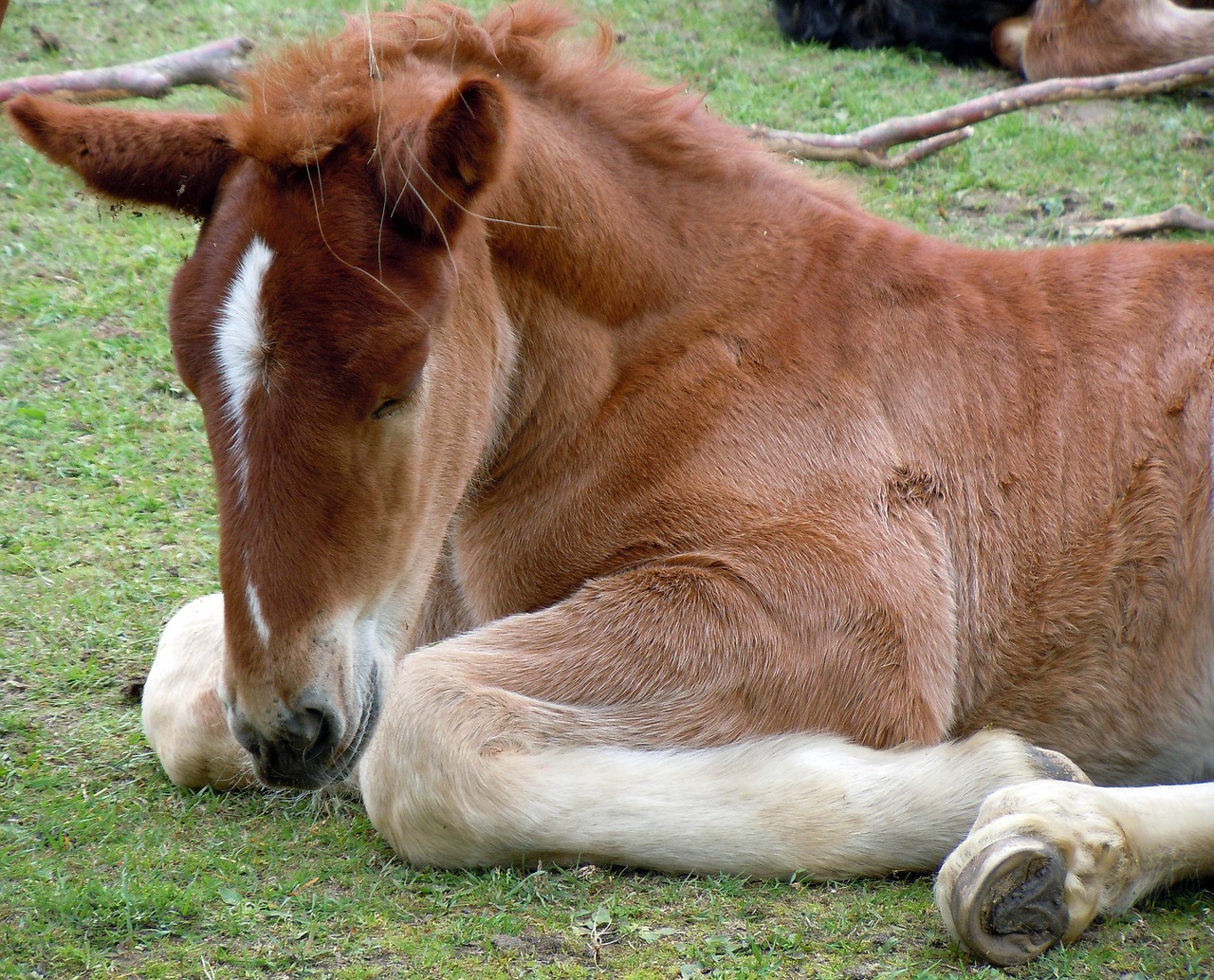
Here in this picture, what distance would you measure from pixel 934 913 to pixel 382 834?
4.29 ft

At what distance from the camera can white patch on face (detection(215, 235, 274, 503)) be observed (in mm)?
2646

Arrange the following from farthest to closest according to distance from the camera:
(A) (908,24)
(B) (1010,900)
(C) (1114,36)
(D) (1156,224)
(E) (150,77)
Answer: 1. (A) (908,24)
2. (C) (1114,36)
3. (E) (150,77)
4. (D) (1156,224)
5. (B) (1010,900)

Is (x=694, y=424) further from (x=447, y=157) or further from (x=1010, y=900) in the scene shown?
(x=1010, y=900)

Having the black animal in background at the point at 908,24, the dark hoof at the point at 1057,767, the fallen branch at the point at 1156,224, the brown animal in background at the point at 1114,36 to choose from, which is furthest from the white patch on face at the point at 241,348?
the black animal in background at the point at 908,24

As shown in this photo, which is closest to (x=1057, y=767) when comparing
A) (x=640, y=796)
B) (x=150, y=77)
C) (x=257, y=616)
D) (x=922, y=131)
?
(x=640, y=796)

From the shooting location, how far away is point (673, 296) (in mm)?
3520

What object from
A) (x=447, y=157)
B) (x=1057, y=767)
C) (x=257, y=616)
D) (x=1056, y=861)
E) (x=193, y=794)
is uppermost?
(x=447, y=157)

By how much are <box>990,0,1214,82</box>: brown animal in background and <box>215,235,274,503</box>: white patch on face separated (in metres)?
8.07

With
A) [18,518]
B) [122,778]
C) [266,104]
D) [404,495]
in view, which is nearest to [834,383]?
[404,495]

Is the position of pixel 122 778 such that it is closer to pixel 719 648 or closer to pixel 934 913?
pixel 719 648

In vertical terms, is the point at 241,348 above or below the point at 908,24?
below

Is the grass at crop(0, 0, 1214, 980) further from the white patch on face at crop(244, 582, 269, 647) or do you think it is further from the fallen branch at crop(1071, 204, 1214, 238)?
the white patch on face at crop(244, 582, 269, 647)

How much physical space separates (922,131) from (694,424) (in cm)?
526

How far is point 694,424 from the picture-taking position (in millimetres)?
3393
